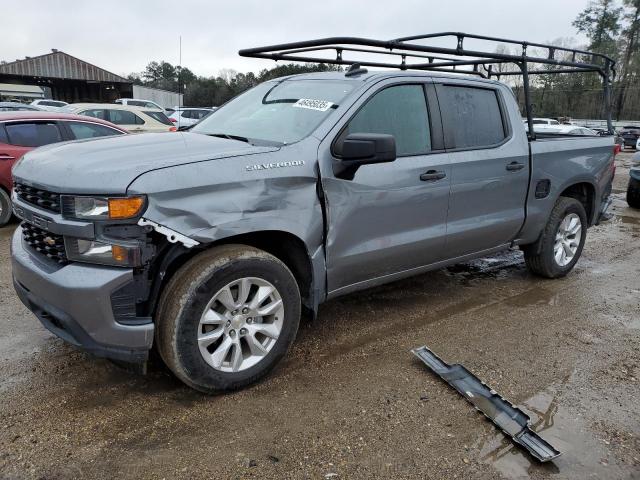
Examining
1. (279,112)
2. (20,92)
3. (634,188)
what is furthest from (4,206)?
(20,92)

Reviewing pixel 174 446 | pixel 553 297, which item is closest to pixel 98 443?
pixel 174 446

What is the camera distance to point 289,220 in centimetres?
305

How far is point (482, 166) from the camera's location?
13.6 feet

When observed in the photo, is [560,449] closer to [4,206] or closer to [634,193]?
[4,206]

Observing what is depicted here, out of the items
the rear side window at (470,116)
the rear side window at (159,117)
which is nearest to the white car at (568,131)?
the rear side window at (470,116)

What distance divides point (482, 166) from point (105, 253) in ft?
9.70

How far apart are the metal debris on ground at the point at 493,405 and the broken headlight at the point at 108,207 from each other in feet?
6.92

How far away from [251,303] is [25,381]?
4.88 feet

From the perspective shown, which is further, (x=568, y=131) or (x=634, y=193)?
(x=634, y=193)

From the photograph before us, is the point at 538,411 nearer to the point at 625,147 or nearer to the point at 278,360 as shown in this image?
the point at 278,360

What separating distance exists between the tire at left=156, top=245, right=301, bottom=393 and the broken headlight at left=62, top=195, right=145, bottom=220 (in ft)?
1.45

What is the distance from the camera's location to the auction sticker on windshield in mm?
3441

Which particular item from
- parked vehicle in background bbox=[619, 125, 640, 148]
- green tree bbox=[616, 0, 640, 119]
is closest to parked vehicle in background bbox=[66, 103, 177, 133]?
parked vehicle in background bbox=[619, 125, 640, 148]

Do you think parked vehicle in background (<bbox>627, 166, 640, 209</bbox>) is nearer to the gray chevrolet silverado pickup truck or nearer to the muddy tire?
the muddy tire
